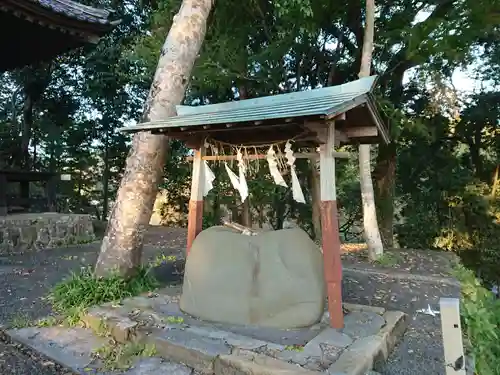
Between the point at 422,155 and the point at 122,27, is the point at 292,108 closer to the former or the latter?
the point at 422,155

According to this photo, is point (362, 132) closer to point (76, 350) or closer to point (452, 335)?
point (452, 335)

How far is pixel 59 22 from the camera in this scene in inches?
211

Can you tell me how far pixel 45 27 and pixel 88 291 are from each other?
154 inches

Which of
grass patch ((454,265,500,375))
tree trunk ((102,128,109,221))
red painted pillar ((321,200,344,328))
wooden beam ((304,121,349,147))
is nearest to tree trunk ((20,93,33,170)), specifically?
tree trunk ((102,128,109,221))

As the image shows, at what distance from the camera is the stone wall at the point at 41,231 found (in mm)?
6809

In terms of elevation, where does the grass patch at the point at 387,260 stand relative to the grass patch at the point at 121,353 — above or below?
above

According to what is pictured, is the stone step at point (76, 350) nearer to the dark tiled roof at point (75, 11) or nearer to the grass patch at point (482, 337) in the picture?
the grass patch at point (482, 337)

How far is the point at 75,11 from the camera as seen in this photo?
565 centimetres

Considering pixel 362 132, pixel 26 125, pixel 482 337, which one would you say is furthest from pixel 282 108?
pixel 26 125

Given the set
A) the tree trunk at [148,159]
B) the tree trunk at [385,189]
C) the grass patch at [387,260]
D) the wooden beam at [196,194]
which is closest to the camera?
the wooden beam at [196,194]

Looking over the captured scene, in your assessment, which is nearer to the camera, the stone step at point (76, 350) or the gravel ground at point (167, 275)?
the stone step at point (76, 350)

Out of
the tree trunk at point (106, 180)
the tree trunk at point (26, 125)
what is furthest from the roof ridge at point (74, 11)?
the tree trunk at point (106, 180)

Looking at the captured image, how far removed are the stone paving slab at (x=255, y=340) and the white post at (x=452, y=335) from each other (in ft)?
2.26

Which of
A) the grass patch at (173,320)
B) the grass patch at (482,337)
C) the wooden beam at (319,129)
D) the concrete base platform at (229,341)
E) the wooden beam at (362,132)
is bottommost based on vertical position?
the grass patch at (482,337)
